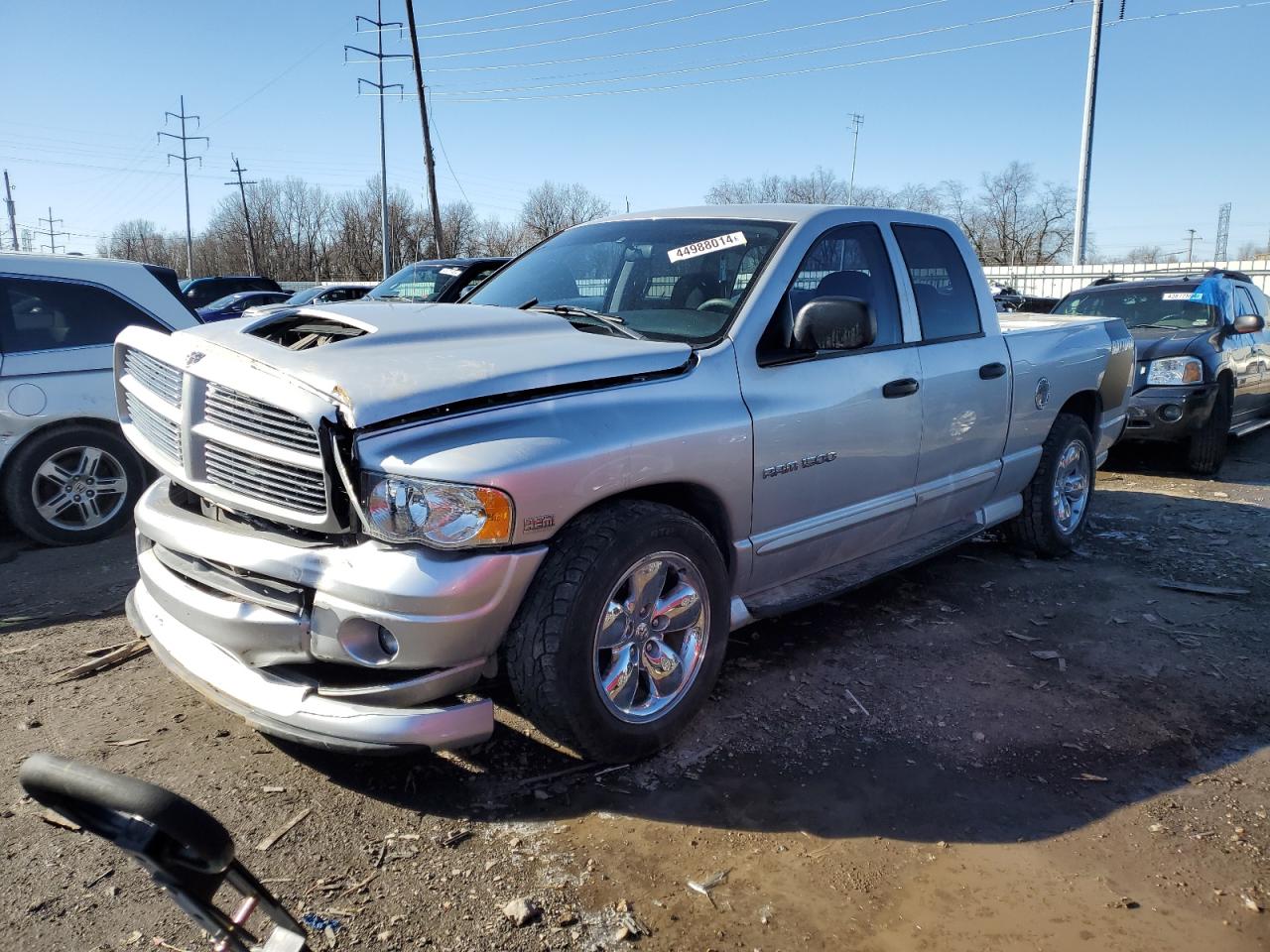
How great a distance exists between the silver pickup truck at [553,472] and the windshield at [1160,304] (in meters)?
6.02

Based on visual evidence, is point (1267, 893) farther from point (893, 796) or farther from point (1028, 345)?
point (1028, 345)

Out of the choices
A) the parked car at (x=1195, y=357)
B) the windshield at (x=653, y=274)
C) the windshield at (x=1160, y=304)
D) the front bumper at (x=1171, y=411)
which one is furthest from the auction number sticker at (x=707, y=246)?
the windshield at (x=1160, y=304)

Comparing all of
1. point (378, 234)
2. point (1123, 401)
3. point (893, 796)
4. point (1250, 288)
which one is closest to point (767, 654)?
point (893, 796)

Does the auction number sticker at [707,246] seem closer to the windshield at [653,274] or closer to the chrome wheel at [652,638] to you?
the windshield at [653,274]

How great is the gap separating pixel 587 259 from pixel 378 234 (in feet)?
246

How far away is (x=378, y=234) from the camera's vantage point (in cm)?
7412

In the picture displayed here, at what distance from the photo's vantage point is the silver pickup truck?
266cm

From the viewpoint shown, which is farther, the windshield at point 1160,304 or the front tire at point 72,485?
the windshield at point 1160,304

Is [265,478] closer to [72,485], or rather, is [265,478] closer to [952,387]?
[952,387]

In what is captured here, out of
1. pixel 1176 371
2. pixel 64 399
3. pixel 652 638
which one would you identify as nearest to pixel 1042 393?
pixel 652 638

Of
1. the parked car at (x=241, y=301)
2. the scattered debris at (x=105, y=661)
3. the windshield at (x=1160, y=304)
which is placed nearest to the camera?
the scattered debris at (x=105, y=661)

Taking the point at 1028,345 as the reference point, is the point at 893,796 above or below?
below

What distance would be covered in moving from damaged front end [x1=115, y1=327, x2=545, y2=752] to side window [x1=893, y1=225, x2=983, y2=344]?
8.79 ft

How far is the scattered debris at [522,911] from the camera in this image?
2443mm
